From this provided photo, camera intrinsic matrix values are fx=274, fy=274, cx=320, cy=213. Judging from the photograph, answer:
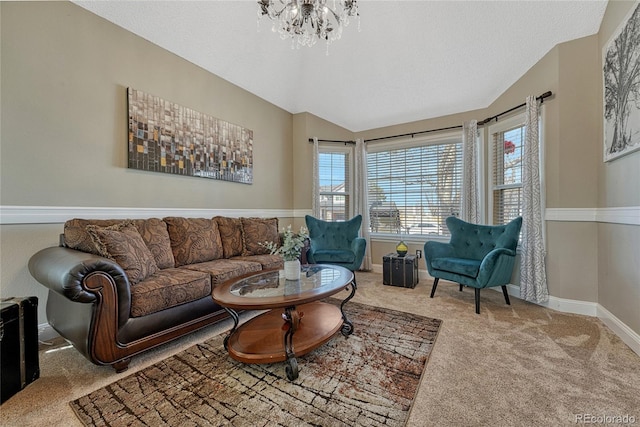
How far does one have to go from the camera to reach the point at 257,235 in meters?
3.36

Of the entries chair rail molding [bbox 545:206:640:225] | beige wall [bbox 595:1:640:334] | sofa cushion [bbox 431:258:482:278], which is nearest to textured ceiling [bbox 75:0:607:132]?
beige wall [bbox 595:1:640:334]

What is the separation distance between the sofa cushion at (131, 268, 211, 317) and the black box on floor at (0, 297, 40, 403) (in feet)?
1.66

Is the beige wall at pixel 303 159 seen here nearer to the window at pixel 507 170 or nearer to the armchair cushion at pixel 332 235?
the armchair cushion at pixel 332 235

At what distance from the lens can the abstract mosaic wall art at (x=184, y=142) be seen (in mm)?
2662

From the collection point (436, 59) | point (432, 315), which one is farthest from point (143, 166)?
point (436, 59)

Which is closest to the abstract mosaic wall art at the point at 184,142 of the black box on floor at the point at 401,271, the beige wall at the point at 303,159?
the beige wall at the point at 303,159

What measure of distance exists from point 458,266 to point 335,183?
8.11 ft

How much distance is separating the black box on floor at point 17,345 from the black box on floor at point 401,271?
338 cm

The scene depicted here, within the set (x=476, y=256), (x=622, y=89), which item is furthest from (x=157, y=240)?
(x=622, y=89)

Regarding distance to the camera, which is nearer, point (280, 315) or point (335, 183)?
point (280, 315)

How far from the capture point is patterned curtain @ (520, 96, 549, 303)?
287 cm

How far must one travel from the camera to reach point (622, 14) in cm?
219

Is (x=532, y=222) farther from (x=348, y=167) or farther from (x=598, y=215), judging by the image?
(x=348, y=167)

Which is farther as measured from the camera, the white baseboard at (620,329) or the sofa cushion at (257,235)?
the sofa cushion at (257,235)
